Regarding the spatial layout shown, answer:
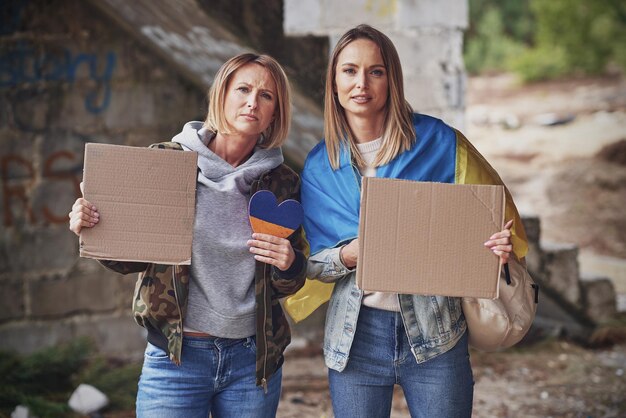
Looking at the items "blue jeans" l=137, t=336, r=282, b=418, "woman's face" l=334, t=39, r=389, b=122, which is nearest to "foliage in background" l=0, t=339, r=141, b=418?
"blue jeans" l=137, t=336, r=282, b=418

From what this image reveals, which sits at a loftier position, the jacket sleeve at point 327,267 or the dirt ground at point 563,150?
the dirt ground at point 563,150

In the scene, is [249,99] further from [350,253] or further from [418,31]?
[418,31]

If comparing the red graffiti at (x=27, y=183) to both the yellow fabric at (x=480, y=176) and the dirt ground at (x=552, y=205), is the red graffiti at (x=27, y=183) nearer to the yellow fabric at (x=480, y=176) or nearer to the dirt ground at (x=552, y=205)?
the dirt ground at (x=552, y=205)

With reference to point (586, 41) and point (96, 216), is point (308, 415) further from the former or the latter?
point (586, 41)

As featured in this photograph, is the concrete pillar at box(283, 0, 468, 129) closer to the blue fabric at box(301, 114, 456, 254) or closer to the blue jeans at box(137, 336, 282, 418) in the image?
the blue fabric at box(301, 114, 456, 254)

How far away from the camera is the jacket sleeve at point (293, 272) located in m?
2.46

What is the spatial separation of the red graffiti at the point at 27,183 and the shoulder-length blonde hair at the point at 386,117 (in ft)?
10.0

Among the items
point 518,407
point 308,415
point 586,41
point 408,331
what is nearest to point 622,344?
point 518,407

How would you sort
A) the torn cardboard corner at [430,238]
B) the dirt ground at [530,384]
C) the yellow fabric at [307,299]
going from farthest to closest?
1. the dirt ground at [530,384]
2. the yellow fabric at [307,299]
3. the torn cardboard corner at [430,238]

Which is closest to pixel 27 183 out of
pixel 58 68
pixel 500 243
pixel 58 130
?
pixel 58 130

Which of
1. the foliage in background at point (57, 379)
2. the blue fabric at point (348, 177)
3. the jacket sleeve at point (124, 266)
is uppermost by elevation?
the blue fabric at point (348, 177)

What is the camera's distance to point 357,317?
2520mm

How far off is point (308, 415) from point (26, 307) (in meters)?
1.99

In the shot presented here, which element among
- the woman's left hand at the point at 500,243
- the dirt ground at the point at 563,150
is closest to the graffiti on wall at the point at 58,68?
the woman's left hand at the point at 500,243
